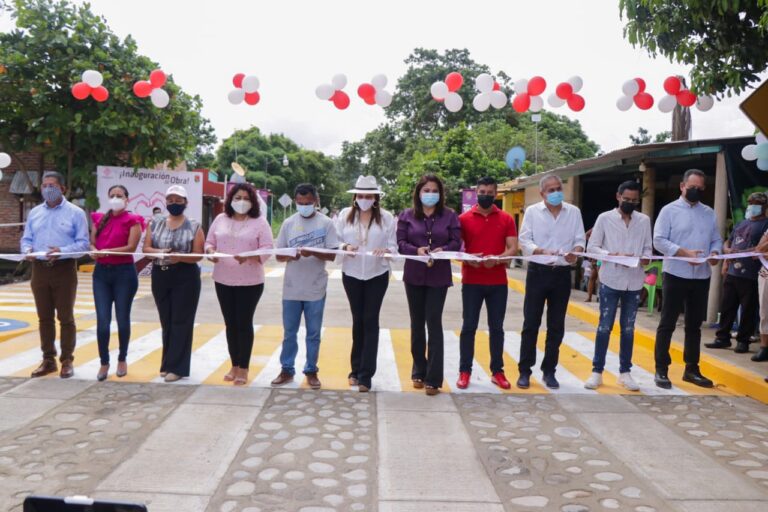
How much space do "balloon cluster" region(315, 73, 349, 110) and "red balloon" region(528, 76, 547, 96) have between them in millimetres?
2550

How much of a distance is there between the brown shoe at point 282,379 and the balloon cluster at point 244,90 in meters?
4.62

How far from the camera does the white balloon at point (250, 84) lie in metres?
8.96

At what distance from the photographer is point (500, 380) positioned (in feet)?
20.4

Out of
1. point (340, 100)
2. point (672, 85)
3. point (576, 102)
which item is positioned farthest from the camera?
point (340, 100)

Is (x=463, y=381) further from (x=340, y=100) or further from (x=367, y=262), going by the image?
(x=340, y=100)

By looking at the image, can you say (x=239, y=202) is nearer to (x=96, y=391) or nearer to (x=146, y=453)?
(x=96, y=391)

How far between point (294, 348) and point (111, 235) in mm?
2066

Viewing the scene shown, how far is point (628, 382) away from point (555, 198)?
191 centimetres

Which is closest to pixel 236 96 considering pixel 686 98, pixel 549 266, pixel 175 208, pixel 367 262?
pixel 175 208

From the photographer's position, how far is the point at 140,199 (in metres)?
15.5

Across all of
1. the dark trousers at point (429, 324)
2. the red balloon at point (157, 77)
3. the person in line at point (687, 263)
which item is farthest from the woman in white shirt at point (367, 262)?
the red balloon at point (157, 77)

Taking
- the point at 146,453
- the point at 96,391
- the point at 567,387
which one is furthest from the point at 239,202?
the point at 567,387

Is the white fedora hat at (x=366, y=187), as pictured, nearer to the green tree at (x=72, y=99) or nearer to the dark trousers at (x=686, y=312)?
the dark trousers at (x=686, y=312)

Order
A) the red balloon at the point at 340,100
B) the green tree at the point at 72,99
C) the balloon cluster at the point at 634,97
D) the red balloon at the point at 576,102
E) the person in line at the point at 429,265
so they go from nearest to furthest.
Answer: the person in line at the point at 429,265, the balloon cluster at the point at 634,97, the red balloon at the point at 576,102, the red balloon at the point at 340,100, the green tree at the point at 72,99
